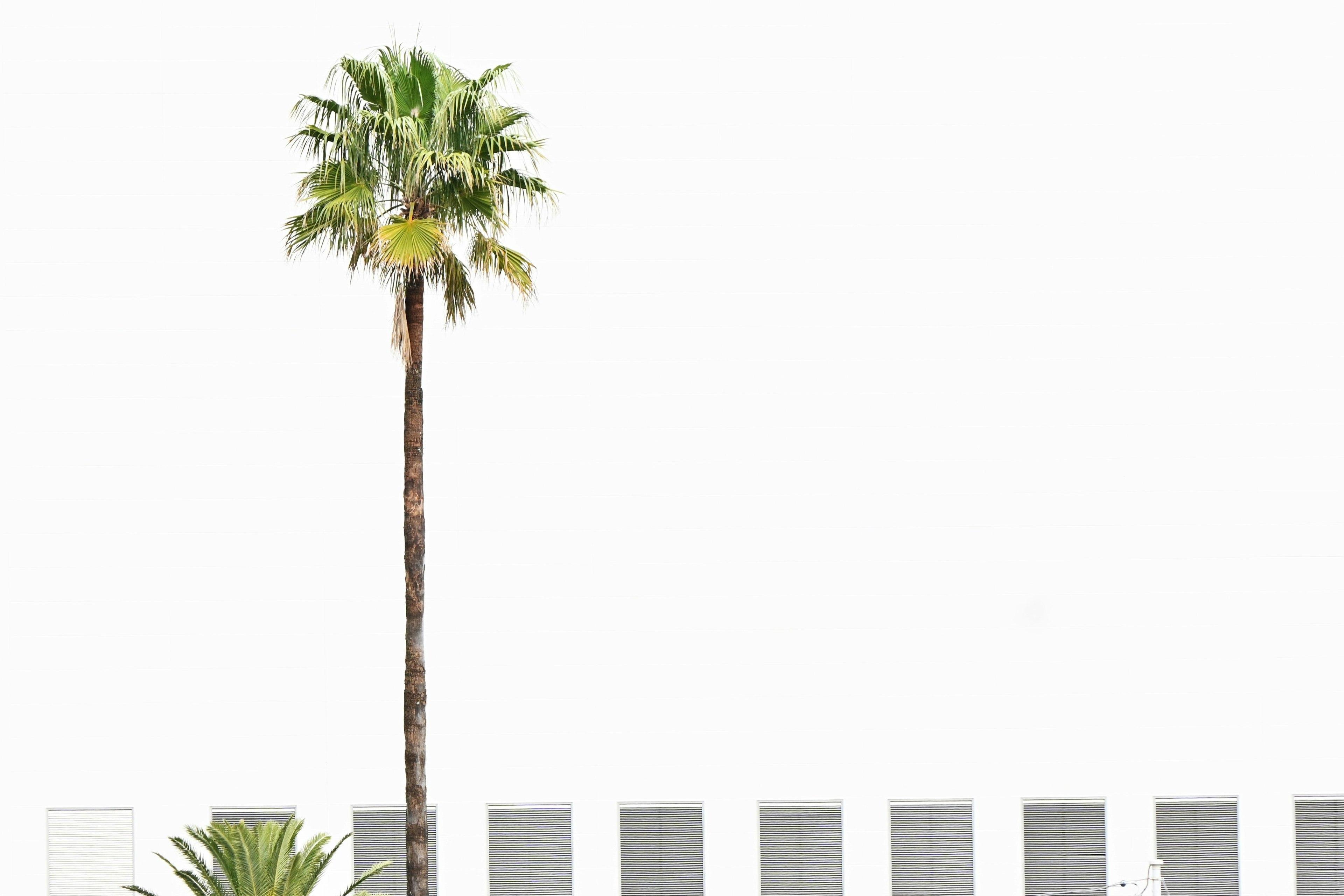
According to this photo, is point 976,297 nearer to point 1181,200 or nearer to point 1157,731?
point 1181,200

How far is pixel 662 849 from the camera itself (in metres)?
18.7

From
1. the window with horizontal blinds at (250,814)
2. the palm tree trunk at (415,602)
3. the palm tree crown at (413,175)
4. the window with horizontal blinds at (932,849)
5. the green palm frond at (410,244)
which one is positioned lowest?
the window with horizontal blinds at (932,849)

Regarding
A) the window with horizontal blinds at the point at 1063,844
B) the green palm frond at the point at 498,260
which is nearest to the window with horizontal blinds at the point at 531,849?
the window with horizontal blinds at the point at 1063,844

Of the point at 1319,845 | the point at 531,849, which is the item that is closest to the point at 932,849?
the point at 1319,845

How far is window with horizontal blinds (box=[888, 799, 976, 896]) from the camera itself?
18656 millimetres

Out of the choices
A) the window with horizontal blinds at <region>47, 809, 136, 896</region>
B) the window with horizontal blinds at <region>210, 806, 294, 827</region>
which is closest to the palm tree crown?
the window with horizontal blinds at <region>210, 806, 294, 827</region>

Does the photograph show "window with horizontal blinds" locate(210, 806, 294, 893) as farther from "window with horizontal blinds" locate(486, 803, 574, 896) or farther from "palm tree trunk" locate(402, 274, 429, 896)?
"palm tree trunk" locate(402, 274, 429, 896)

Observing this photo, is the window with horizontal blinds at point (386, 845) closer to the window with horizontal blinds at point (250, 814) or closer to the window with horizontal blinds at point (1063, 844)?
the window with horizontal blinds at point (250, 814)

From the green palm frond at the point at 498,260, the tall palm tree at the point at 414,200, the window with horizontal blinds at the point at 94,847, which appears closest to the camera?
the tall palm tree at the point at 414,200

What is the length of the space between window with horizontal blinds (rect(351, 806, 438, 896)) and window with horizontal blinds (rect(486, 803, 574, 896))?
35.6 inches

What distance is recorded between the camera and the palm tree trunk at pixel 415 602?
14656 mm

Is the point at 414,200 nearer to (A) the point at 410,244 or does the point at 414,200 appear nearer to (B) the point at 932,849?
(A) the point at 410,244

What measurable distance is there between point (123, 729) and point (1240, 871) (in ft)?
57.9

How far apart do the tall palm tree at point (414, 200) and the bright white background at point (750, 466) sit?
3.76 m
